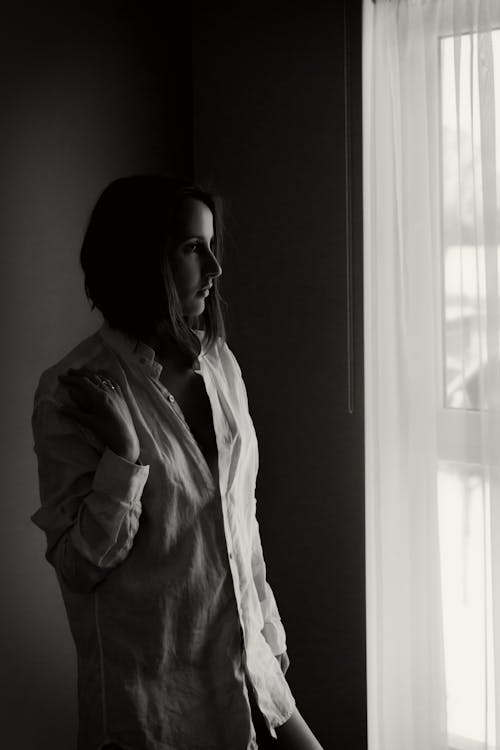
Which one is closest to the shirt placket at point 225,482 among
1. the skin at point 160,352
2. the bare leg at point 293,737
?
the skin at point 160,352

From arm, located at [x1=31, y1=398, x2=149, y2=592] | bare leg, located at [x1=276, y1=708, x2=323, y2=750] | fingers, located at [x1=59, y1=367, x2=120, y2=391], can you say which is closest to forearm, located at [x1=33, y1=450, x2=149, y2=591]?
arm, located at [x1=31, y1=398, x2=149, y2=592]

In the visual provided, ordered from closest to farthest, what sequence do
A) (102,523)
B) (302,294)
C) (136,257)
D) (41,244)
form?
(102,523)
(136,257)
(41,244)
(302,294)

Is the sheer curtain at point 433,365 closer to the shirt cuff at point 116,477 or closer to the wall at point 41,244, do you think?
the wall at point 41,244

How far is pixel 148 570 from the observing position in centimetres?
129

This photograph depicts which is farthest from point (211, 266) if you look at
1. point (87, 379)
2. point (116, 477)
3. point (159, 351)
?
point (116, 477)

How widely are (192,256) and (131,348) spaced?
19 centimetres

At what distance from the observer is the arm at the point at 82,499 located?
1.21 metres

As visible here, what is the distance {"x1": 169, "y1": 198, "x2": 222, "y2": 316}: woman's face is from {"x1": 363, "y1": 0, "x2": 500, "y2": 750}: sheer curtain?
748 mm

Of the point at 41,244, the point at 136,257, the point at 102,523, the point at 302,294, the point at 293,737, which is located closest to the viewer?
the point at 102,523

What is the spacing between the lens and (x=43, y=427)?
125 centimetres

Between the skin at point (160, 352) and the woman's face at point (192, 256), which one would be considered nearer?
the skin at point (160, 352)

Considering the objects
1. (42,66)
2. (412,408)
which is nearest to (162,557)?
(412,408)

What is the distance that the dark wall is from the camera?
84.7 inches

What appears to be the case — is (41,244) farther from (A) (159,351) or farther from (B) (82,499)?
(B) (82,499)
